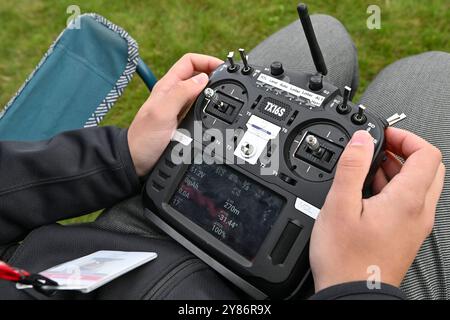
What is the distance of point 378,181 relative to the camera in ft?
2.43

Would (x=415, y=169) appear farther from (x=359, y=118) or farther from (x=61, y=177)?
(x=61, y=177)

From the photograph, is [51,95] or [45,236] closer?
[45,236]

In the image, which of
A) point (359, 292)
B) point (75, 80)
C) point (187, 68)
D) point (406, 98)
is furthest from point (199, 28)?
point (359, 292)

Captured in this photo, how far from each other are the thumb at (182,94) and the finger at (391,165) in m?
0.33

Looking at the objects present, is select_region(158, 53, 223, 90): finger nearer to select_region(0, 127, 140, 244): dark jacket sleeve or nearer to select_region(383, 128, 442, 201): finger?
select_region(0, 127, 140, 244): dark jacket sleeve

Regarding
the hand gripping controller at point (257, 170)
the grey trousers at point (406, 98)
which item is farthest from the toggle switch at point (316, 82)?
the grey trousers at point (406, 98)

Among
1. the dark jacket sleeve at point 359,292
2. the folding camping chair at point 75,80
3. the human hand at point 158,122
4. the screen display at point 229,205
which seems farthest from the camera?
the folding camping chair at point 75,80

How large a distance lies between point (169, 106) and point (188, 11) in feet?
3.28

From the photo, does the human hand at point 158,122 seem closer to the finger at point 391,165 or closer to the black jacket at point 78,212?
the black jacket at point 78,212

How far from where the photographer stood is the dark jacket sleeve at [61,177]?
0.75 metres
